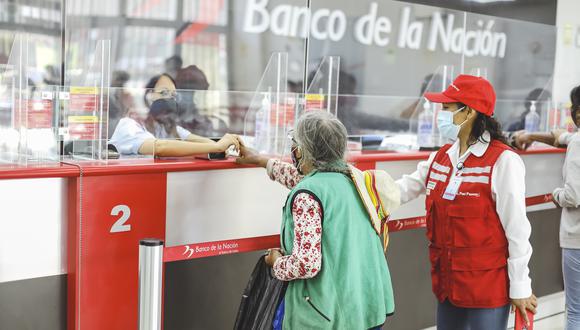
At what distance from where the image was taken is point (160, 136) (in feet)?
11.3

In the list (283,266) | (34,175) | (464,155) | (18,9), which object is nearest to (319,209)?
(283,266)

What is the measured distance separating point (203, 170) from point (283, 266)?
779 millimetres

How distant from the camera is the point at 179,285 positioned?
2.95 meters

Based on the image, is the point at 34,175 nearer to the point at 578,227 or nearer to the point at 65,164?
the point at 65,164

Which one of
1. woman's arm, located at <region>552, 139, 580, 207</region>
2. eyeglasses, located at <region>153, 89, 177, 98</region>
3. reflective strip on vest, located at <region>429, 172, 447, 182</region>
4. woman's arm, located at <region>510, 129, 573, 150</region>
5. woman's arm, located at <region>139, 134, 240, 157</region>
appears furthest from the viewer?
woman's arm, located at <region>510, 129, 573, 150</region>

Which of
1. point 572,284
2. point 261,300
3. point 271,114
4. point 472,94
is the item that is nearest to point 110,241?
point 261,300

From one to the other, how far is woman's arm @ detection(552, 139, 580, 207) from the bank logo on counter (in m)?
1.86

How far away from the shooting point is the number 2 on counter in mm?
2584

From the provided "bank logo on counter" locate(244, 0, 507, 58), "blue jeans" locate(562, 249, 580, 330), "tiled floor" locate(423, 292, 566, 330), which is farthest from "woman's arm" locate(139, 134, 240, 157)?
"tiled floor" locate(423, 292, 566, 330)

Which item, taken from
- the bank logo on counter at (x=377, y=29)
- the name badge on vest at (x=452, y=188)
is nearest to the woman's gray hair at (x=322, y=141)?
the name badge on vest at (x=452, y=188)

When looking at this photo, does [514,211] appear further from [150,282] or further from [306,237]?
[150,282]

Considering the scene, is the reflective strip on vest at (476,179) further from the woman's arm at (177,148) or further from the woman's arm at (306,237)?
the woman's arm at (177,148)

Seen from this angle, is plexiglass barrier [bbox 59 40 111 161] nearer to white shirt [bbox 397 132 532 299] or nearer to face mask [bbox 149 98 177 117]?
face mask [bbox 149 98 177 117]

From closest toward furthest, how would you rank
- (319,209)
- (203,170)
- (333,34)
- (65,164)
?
(319,209), (65,164), (203,170), (333,34)
